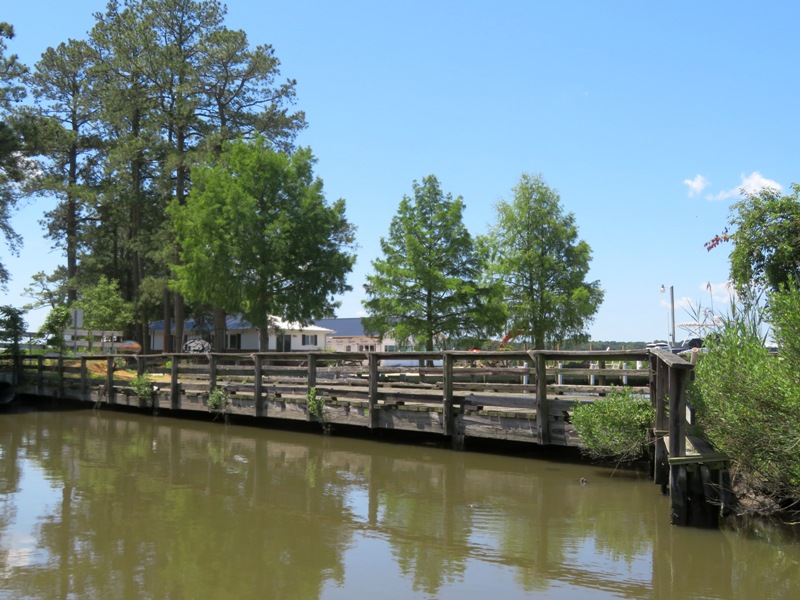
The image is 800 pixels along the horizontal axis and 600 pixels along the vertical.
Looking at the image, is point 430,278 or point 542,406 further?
point 430,278

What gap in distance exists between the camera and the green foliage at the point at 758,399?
6.34 meters

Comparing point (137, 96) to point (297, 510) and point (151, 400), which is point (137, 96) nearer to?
point (151, 400)

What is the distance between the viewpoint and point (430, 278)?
24.7 meters

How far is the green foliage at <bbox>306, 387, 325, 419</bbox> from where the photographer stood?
14.4m

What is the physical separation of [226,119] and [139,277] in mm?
A: 11898

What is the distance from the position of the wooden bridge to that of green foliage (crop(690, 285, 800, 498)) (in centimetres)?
27

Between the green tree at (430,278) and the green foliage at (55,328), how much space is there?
11011mm

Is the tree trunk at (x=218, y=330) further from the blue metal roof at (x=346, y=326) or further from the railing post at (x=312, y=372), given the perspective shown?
the blue metal roof at (x=346, y=326)

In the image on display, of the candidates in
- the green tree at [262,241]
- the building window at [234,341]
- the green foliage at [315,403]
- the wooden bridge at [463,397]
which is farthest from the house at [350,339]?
the green foliage at [315,403]

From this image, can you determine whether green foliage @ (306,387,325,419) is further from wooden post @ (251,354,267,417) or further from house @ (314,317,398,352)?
house @ (314,317,398,352)

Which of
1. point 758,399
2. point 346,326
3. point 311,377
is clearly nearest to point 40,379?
point 311,377

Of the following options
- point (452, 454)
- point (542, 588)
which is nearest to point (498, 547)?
point (542, 588)

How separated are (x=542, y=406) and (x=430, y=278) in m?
14.1

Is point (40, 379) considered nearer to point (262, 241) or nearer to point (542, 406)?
point (262, 241)
